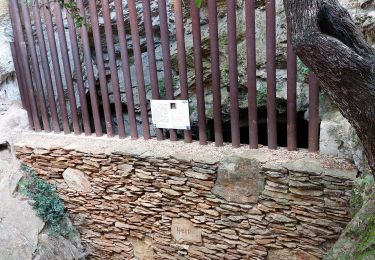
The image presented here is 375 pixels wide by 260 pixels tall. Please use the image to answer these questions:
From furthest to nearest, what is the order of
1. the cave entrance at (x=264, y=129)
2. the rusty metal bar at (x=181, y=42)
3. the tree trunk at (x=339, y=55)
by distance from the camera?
the cave entrance at (x=264, y=129) < the rusty metal bar at (x=181, y=42) < the tree trunk at (x=339, y=55)

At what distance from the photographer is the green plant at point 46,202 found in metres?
3.63

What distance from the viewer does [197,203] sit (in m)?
2.95

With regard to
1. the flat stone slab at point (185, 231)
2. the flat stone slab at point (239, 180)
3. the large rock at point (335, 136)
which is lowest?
the flat stone slab at point (185, 231)

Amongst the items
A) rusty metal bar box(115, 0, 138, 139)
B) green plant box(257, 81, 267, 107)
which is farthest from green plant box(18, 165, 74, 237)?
green plant box(257, 81, 267, 107)

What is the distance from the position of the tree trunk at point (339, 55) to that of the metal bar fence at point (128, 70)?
3.78 ft

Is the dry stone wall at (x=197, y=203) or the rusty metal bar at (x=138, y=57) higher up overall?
the rusty metal bar at (x=138, y=57)

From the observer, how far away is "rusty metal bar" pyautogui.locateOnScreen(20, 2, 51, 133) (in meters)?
3.64

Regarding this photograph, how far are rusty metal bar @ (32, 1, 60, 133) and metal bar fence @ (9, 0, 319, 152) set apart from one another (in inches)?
0.4

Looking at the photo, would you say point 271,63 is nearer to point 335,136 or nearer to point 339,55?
point 335,136

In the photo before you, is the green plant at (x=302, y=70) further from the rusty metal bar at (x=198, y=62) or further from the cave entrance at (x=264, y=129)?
the rusty metal bar at (x=198, y=62)

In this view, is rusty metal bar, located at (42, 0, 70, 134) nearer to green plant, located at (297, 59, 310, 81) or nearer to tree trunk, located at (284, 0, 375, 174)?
green plant, located at (297, 59, 310, 81)

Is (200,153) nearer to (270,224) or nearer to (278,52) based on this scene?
(270,224)

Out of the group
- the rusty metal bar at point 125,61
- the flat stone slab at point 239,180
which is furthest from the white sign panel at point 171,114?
the flat stone slab at point 239,180

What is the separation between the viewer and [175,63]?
12.7 feet
